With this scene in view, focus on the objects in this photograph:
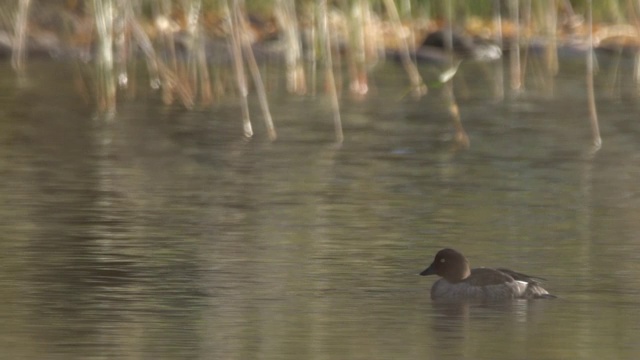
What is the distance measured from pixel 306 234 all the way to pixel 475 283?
2.53 m

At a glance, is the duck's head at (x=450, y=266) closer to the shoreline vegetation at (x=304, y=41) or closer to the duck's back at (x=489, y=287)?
the duck's back at (x=489, y=287)

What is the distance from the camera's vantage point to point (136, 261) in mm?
11406

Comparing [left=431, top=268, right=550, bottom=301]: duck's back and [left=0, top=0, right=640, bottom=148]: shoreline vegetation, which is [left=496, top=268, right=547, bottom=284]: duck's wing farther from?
[left=0, top=0, right=640, bottom=148]: shoreline vegetation

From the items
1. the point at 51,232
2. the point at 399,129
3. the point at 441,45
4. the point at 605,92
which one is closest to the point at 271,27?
the point at 441,45

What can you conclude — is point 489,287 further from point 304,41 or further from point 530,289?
point 304,41

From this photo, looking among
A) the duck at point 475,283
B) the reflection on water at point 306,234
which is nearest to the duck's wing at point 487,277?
the duck at point 475,283

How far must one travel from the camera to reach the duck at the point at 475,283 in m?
10.1

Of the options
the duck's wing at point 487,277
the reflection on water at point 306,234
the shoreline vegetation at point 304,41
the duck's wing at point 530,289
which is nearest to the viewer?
the reflection on water at point 306,234

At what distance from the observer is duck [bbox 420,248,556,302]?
33.1 feet

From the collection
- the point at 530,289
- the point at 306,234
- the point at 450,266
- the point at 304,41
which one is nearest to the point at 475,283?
the point at 450,266

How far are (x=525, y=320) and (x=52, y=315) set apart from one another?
243 cm

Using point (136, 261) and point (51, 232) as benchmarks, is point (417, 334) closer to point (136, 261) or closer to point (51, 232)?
point (136, 261)

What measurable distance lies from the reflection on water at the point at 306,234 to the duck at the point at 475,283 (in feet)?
0.28

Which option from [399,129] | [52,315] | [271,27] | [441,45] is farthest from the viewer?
[271,27]
